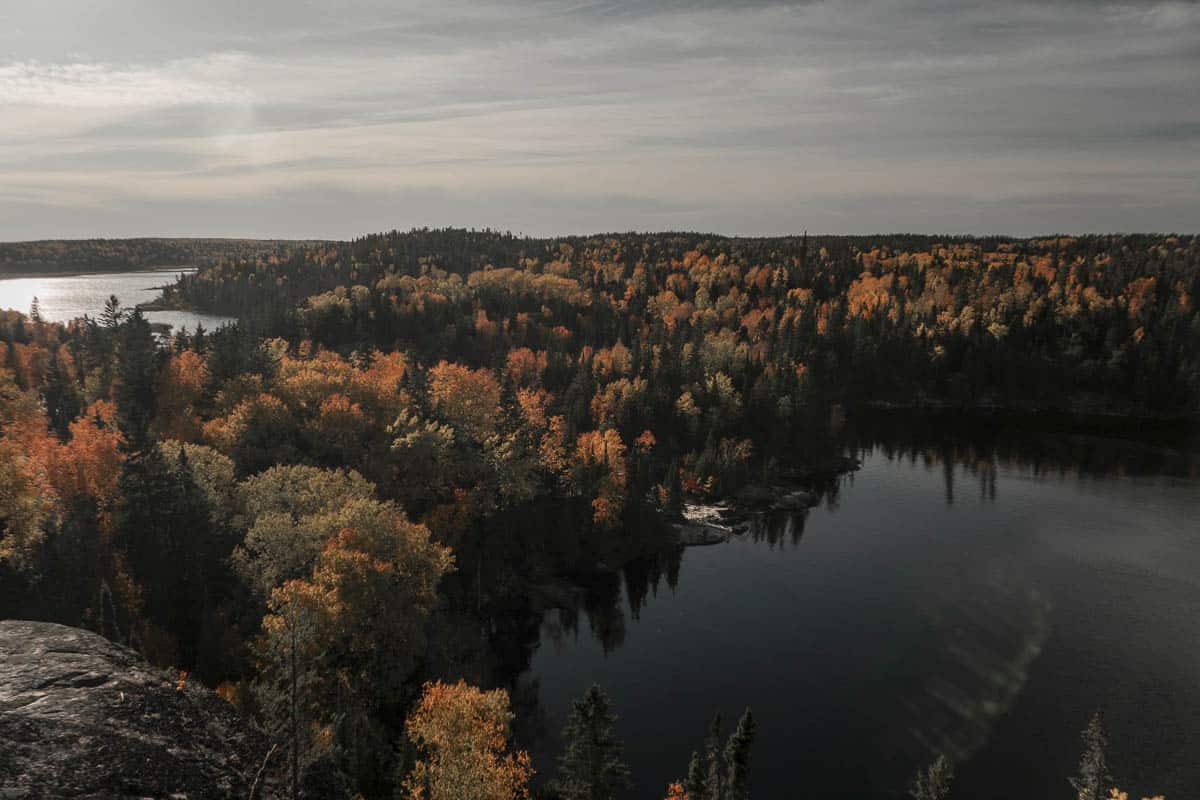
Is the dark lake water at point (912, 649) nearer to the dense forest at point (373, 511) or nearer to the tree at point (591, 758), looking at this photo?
the dense forest at point (373, 511)

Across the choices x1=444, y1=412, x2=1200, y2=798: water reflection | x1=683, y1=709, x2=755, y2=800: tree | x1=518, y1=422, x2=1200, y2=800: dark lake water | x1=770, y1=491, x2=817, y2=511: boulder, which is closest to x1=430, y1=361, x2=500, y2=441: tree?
x1=444, y1=412, x2=1200, y2=798: water reflection

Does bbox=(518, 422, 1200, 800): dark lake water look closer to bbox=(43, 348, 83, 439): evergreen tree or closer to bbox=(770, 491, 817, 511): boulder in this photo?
bbox=(770, 491, 817, 511): boulder

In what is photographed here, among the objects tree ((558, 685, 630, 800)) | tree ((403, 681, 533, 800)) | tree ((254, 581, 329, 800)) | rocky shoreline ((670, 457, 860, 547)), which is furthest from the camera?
rocky shoreline ((670, 457, 860, 547))

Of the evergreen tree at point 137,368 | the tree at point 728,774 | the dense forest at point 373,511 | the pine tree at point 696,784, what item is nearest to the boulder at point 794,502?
the dense forest at point 373,511

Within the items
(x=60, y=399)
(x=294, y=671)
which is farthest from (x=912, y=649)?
(x=60, y=399)

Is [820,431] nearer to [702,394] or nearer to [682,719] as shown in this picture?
[702,394]

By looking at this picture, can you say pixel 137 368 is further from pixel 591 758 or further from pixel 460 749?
pixel 591 758
